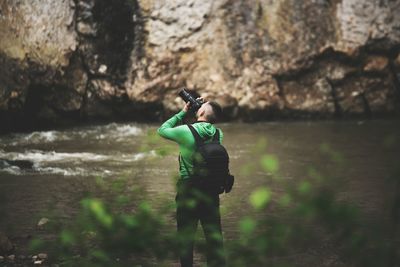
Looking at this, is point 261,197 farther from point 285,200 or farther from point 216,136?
point 216,136

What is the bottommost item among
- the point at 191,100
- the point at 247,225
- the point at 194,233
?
the point at 194,233

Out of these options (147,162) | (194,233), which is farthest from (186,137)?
Result: (147,162)

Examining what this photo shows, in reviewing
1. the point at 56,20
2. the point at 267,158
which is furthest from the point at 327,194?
the point at 56,20

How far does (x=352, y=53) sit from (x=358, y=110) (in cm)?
164

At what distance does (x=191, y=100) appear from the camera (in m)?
4.78

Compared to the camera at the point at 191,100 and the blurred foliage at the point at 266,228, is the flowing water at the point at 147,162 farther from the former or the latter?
the blurred foliage at the point at 266,228

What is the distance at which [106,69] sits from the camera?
1592 cm

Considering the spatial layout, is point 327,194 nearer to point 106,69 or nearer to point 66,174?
point 66,174

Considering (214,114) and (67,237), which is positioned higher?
(214,114)

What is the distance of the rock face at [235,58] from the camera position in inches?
620

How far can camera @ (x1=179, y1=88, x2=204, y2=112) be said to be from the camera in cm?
476

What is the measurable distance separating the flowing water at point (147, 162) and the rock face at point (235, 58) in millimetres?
758

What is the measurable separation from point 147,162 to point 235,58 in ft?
20.0

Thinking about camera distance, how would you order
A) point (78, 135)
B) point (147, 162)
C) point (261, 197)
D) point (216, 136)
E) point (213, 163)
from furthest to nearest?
point (78, 135), point (147, 162), point (216, 136), point (213, 163), point (261, 197)
